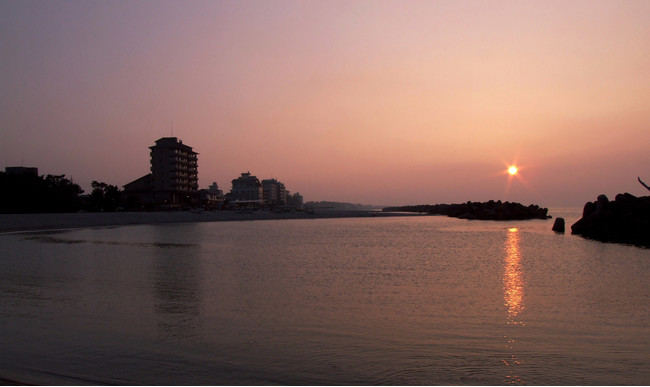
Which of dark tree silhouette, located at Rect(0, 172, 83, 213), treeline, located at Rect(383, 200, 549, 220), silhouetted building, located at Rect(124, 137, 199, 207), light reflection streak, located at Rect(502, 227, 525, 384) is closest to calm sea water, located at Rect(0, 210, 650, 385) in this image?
light reflection streak, located at Rect(502, 227, 525, 384)

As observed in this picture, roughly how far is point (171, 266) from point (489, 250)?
60.8 ft

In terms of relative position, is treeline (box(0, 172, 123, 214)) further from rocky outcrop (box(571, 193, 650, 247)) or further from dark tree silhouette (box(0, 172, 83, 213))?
rocky outcrop (box(571, 193, 650, 247))

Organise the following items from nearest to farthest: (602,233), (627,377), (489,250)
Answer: (627,377) < (489,250) < (602,233)

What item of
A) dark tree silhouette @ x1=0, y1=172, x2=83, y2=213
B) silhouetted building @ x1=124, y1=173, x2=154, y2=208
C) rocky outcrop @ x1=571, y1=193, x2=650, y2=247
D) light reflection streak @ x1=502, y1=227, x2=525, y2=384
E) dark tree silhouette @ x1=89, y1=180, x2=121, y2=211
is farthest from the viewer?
silhouetted building @ x1=124, y1=173, x2=154, y2=208

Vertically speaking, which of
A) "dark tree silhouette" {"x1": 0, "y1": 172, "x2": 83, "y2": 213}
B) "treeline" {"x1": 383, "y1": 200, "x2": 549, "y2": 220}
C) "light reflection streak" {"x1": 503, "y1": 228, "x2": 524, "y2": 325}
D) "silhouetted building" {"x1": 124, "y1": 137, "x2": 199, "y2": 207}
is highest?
"silhouetted building" {"x1": 124, "y1": 137, "x2": 199, "y2": 207}

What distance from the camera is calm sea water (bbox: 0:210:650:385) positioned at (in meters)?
6.25

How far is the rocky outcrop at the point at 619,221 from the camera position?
33594 millimetres

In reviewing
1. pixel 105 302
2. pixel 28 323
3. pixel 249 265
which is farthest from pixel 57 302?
pixel 249 265

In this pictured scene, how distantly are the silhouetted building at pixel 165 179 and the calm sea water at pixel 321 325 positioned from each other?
99.4m

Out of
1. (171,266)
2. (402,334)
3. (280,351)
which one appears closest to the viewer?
(280,351)

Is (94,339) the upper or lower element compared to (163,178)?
lower

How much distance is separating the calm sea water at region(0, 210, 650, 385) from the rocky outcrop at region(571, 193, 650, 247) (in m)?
20.2

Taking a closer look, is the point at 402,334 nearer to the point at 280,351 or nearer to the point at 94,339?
the point at 280,351

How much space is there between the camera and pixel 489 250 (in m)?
26.0
